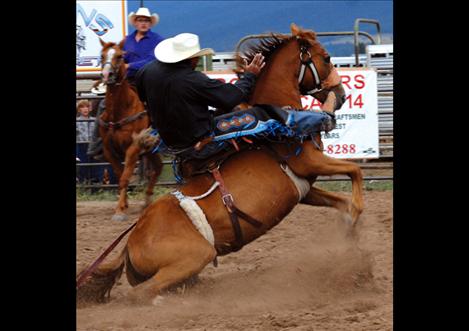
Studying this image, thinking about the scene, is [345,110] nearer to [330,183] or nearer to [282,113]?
[330,183]

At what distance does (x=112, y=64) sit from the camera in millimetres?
9086

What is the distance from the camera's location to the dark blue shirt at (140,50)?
9266 millimetres

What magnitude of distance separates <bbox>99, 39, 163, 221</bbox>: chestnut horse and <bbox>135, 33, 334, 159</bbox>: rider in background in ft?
11.4

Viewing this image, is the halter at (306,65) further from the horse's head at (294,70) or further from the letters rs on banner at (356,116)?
the letters rs on banner at (356,116)

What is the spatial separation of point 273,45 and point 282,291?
180cm

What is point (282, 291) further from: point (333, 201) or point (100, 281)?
point (100, 281)

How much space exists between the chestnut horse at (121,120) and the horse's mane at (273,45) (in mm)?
3163

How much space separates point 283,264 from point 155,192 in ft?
12.9

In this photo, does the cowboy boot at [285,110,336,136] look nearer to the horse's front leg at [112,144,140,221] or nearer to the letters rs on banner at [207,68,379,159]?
the horse's front leg at [112,144,140,221]

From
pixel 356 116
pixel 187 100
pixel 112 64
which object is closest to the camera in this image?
pixel 187 100

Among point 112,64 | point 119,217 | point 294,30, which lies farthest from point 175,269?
point 112,64

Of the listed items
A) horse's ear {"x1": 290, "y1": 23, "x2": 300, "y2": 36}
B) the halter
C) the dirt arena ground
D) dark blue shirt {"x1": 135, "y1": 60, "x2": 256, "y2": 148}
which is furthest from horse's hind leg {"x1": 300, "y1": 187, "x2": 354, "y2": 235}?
horse's ear {"x1": 290, "y1": 23, "x2": 300, "y2": 36}
